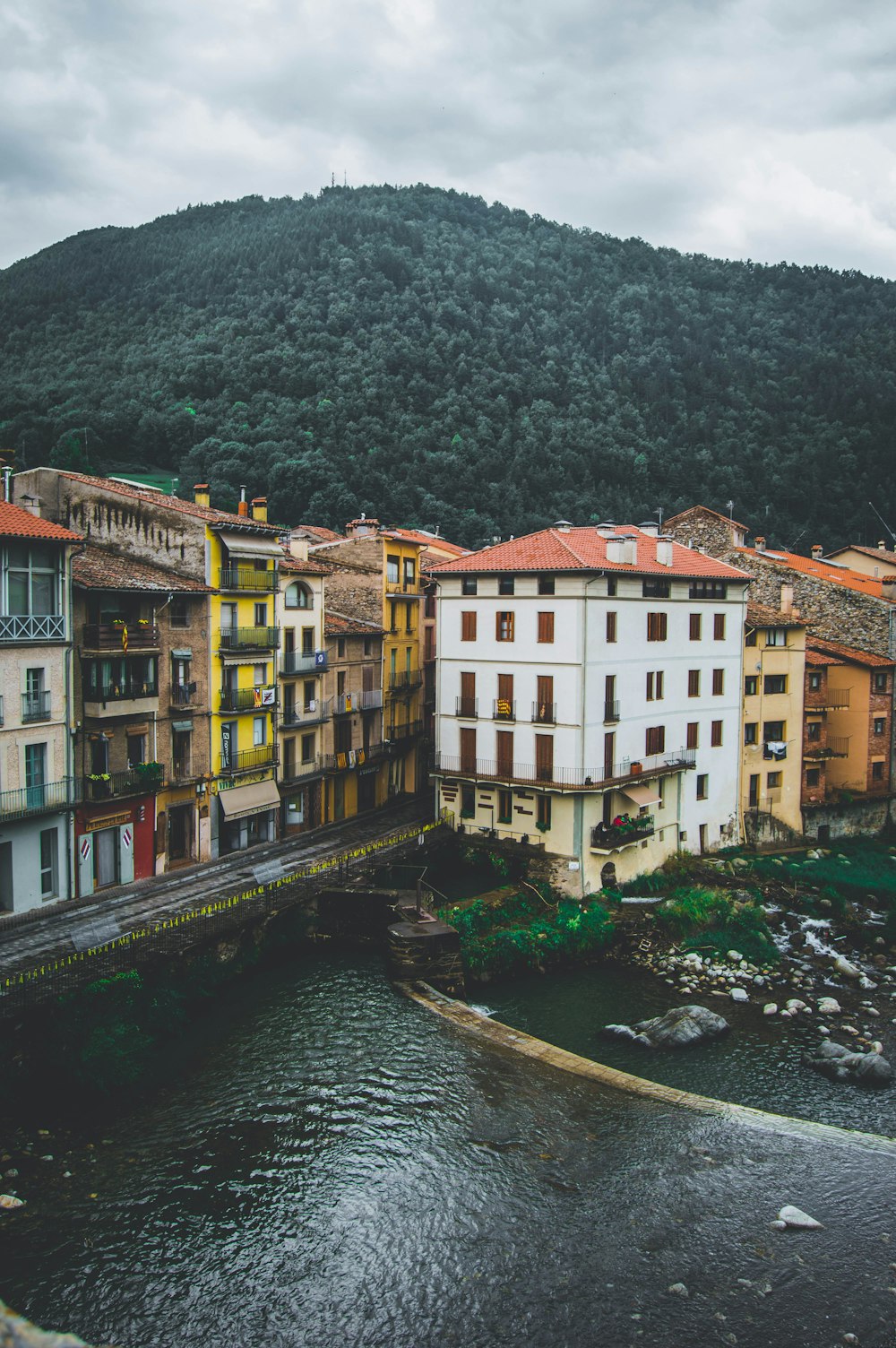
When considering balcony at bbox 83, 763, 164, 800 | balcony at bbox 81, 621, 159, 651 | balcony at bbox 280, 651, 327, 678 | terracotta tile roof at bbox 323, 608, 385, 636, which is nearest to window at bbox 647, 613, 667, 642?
terracotta tile roof at bbox 323, 608, 385, 636

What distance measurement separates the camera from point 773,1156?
24453 millimetres

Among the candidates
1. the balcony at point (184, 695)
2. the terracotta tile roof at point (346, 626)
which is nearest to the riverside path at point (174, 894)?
the balcony at point (184, 695)

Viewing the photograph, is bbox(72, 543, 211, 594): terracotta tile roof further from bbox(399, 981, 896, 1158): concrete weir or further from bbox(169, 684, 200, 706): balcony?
bbox(399, 981, 896, 1158): concrete weir

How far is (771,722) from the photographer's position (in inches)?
2062

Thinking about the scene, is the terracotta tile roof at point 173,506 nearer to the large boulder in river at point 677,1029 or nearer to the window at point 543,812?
the window at point 543,812

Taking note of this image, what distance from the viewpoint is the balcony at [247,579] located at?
41.3 meters

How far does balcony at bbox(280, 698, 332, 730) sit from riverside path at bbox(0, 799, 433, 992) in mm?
5346

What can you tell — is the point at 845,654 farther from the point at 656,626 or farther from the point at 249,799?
the point at 249,799

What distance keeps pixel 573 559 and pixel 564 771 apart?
30.5 ft

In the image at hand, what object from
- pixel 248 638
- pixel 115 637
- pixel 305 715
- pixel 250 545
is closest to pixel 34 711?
pixel 115 637

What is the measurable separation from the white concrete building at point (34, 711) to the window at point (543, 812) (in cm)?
1956

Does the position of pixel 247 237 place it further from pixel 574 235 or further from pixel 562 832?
pixel 562 832

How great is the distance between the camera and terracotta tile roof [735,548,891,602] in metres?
57.7

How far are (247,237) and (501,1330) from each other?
524 feet
